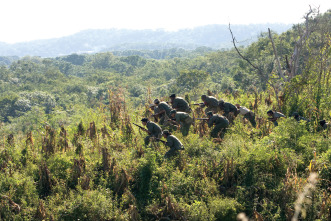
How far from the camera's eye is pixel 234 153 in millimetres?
7047

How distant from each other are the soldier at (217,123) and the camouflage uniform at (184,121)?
578 mm

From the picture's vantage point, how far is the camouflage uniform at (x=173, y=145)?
720 cm

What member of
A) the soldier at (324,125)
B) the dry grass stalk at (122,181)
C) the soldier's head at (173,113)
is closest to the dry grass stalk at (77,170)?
the dry grass stalk at (122,181)

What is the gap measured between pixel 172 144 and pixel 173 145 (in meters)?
0.05

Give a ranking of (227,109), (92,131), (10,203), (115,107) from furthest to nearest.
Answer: (115,107) → (227,109) → (92,131) → (10,203)

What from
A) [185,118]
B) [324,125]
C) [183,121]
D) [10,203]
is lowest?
[10,203]

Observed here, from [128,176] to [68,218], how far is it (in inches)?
61.9

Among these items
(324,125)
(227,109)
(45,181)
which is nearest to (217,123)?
(227,109)

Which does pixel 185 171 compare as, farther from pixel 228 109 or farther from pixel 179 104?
pixel 228 109

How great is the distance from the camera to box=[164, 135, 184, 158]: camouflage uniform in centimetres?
720

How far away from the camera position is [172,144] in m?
7.23

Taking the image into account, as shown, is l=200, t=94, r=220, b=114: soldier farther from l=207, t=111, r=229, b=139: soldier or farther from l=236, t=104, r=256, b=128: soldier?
l=207, t=111, r=229, b=139: soldier

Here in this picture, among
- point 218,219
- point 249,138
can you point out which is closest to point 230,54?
point 249,138

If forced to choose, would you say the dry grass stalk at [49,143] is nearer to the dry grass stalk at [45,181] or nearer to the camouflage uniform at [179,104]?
the dry grass stalk at [45,181]
